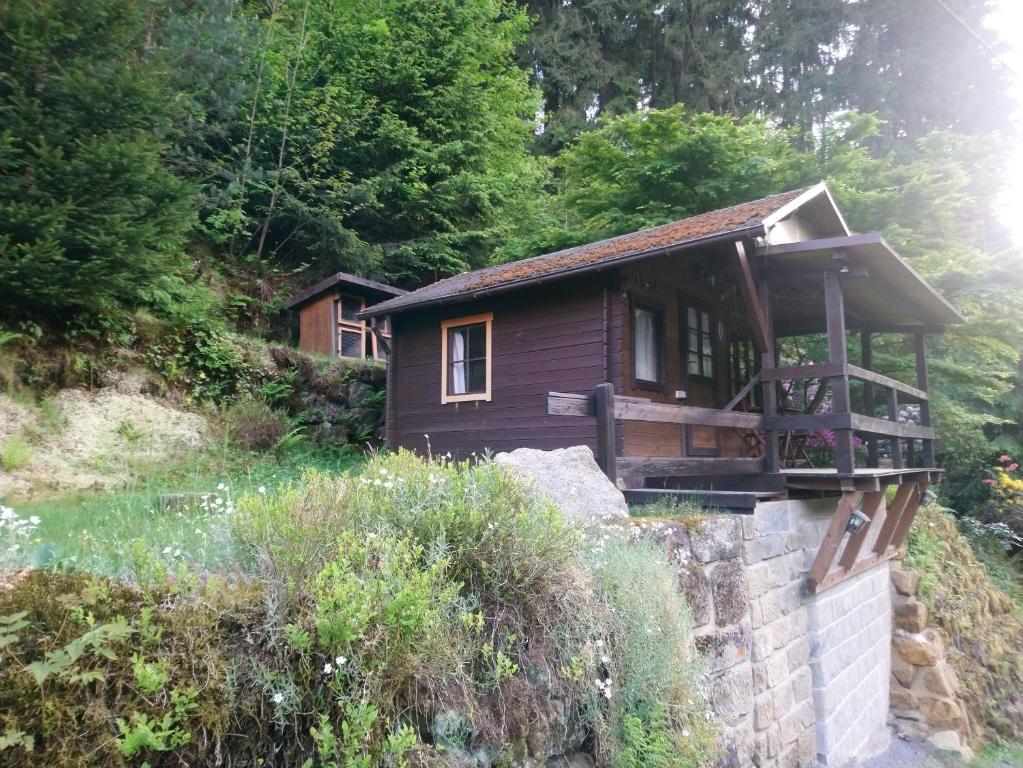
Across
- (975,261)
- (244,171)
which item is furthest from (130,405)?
(975,261)

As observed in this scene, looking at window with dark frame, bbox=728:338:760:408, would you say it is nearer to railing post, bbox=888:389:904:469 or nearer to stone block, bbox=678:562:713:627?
railing post, bbox=888:389:904:469

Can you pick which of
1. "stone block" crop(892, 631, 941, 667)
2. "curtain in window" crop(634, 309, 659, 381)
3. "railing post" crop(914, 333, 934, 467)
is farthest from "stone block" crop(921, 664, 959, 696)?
"curtain in window" crop(634, 309, 659, 381)

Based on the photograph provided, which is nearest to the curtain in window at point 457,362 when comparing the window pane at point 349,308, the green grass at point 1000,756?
the window pane at point 349,308

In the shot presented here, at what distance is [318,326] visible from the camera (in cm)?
1506

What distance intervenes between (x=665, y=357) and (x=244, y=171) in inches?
424

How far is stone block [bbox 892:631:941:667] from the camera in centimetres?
880

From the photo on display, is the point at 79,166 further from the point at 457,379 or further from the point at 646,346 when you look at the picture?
the point at 646,346

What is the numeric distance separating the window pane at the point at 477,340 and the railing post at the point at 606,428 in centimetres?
489

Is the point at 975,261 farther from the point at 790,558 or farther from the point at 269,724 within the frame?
the point at 269,724

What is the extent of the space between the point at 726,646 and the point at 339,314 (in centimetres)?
1201

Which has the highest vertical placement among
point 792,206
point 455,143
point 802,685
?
point 455,143

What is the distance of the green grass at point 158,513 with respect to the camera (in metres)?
2.68

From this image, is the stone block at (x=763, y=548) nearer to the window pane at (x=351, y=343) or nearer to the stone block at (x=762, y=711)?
the stone block at (x=762, y=711)

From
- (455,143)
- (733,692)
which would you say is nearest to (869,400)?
(733,692)
